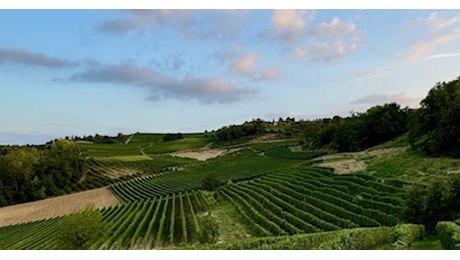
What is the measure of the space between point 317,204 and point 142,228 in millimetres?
14088

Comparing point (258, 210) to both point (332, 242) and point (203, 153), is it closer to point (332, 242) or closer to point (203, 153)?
point (332, 242)

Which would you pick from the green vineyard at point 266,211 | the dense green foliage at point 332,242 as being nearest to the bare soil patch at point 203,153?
the green vineyard at point 266,211

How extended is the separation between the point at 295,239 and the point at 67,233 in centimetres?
1644

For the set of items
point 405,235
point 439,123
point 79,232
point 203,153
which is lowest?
point 79,232

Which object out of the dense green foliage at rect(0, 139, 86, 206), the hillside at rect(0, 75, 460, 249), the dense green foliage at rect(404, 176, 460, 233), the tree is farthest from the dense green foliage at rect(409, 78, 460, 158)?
the dense green foliage at rect(0, 139, 86, 206)

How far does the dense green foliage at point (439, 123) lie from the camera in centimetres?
3590

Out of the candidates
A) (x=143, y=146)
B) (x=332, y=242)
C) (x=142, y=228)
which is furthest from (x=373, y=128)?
(x=143, y=146)

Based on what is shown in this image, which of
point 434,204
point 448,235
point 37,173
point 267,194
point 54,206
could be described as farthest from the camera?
point 37,173

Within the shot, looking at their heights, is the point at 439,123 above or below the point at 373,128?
below

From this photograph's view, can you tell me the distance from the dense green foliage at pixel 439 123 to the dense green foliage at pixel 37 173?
59.1 metres

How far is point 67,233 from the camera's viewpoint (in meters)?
27.4

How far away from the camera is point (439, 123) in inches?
1510

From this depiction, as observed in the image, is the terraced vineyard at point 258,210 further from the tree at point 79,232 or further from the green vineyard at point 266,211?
the tree at point 79,232

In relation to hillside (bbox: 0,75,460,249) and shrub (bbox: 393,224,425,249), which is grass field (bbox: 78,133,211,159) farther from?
shrub (bbox: 393,224,425,249)
